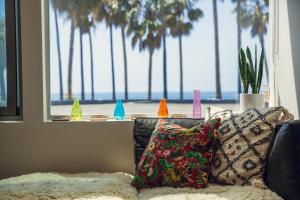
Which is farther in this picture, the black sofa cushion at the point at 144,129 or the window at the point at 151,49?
the window at the point at 151,49

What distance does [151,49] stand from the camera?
Result: 3.05 metres

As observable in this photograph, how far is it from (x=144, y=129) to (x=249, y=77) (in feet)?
3.01

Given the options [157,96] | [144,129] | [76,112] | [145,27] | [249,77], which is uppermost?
[145,27]

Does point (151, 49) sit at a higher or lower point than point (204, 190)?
higher

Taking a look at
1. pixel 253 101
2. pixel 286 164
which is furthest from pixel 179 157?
pixel 253 101

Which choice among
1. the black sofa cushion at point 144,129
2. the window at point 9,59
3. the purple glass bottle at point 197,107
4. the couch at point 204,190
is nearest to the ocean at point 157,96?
the purple glass bottle at point 197,107

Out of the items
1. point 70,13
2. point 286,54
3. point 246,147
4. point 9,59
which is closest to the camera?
point 246,147

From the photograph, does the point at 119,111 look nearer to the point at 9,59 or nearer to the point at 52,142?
the point at 52,142

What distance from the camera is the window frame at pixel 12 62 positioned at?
9.30ft

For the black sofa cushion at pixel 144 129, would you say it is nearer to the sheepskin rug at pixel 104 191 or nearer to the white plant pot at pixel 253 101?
the sheepskin rug at pixel 104 191

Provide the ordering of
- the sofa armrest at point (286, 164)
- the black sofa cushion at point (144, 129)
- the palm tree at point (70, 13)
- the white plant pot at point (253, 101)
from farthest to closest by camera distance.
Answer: the palm tree at point (70, 13) → the white plant pot at point (253, 101) → the black sofa cushion at point (144, 129) → the sofa armrest at point (286, 164)

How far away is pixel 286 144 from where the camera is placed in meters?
2.02

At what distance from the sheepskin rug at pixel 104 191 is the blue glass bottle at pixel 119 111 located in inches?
25.9

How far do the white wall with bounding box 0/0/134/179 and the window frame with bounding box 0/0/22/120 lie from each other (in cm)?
14
